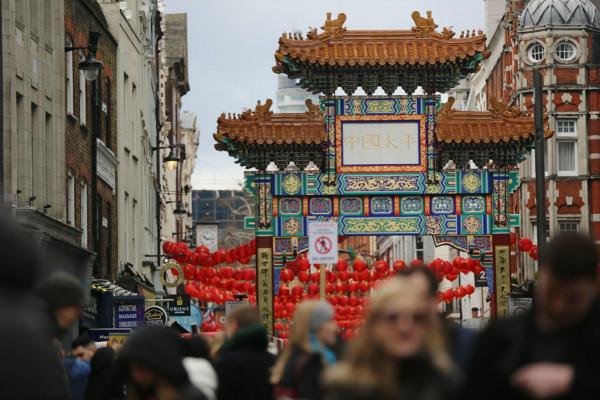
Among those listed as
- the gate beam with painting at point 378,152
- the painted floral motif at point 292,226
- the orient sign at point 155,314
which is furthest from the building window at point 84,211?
the painted floral motif at point 292,226

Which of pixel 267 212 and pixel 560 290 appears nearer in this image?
pixel 560 290

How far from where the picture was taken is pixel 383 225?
31.3 meters

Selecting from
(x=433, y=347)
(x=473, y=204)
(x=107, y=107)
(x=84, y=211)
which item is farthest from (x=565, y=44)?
(x=433, y=347)

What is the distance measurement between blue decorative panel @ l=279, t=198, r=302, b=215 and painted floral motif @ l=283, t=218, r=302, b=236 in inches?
7.4

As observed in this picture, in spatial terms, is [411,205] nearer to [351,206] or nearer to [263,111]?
[351,206]

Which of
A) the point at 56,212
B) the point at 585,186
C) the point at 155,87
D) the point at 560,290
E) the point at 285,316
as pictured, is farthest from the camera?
the point at 155,87

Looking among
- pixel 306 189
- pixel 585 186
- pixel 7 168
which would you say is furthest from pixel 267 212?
pixel 585 186

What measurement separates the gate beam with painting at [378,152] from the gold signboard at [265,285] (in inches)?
1.1

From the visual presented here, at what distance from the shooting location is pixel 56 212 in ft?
91.7

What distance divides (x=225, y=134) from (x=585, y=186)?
24.8 m

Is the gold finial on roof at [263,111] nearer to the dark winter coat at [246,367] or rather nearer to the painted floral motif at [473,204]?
the painted floral motif at [473,204]

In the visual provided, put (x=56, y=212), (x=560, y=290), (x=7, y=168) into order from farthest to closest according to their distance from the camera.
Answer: (x=56, y=212)
(x=7, y=168)
(x=560, y=290)

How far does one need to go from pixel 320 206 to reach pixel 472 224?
3576mm

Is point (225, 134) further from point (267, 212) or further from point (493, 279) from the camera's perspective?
point (493, 279)
